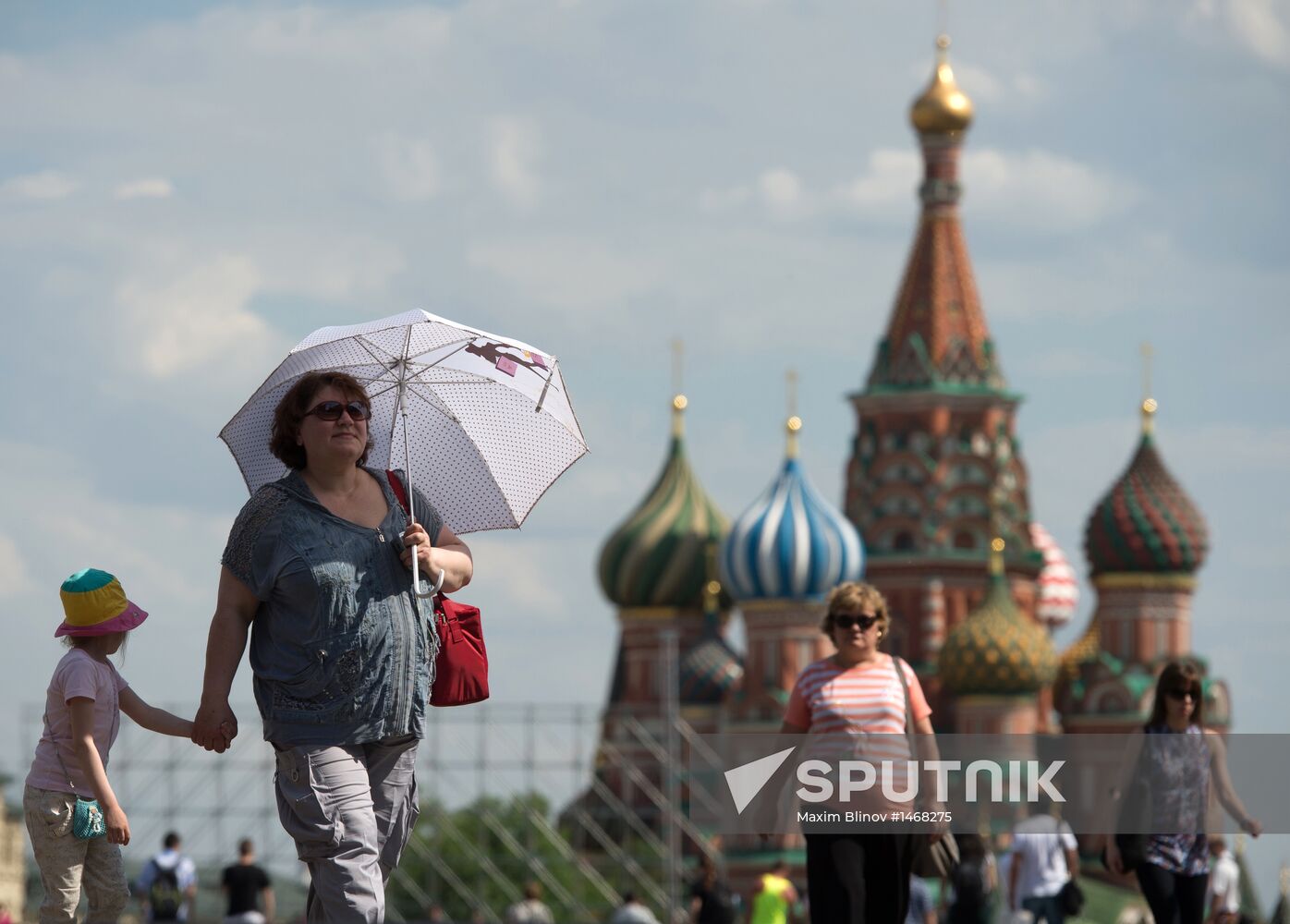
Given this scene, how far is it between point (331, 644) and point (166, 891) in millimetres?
10492

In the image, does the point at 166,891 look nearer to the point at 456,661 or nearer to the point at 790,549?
the point at 456,661

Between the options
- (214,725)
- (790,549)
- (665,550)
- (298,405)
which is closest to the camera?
(214,725)

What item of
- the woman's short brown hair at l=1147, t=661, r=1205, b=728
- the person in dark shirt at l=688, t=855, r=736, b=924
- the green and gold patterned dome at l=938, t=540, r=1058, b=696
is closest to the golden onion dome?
the green and gold patterned dome at l=938, t=540, r=1058, b=696

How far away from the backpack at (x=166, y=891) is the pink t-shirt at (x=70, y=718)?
9429 millimetres

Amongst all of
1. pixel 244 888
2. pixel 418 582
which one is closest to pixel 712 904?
pixel 244 888

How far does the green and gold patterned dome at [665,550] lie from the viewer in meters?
60.5

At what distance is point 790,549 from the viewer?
180 feet

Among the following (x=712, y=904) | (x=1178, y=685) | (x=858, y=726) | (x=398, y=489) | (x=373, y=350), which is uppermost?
(x=373, y=350)

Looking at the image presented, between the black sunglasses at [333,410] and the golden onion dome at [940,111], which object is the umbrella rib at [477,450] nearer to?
the black sunglasses at [333,410]

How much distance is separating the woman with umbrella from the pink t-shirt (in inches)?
29.0

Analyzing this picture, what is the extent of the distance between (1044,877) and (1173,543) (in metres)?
42.5

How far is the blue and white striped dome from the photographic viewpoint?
54.7 m

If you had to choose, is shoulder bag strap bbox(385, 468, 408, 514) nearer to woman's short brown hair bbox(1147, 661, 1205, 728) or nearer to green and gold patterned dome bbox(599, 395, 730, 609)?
woman's short brown hair bbox(1147, 661, 1205, 728)

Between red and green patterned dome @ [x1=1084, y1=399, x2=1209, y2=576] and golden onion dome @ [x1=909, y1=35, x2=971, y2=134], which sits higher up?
golden onion dome @ [x1=909, y1=35, x2=971, y2=134]
